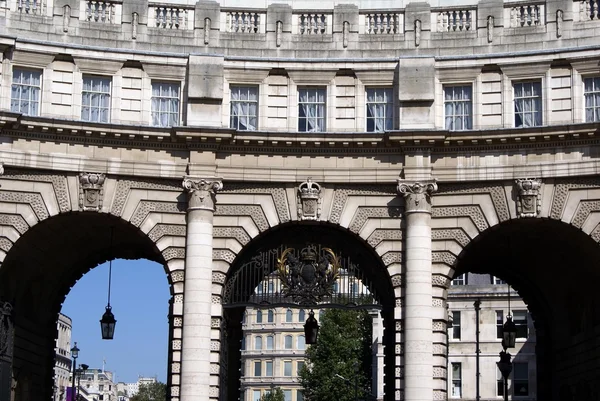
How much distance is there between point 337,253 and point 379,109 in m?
5.16

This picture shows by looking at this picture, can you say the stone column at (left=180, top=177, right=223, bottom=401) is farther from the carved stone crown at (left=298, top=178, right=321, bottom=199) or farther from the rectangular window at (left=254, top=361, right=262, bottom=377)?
the rectangular window at (left=254, top=361, right=262, bottom=377)

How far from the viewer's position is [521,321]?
3339 inches

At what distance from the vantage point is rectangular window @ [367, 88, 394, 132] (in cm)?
4359

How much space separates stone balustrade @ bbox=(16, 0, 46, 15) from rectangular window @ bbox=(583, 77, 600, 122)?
60.5 feet

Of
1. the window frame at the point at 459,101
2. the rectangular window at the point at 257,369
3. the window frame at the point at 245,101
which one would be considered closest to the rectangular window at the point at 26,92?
the window frame at the point at 245,101

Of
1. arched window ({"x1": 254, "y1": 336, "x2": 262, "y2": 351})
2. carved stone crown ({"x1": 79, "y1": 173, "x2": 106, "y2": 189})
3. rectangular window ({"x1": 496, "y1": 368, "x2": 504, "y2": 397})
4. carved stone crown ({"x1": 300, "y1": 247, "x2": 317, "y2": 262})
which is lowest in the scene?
rectangular window ({"x1": 496, "y1": 368, "x2": 504, "y2": 397})

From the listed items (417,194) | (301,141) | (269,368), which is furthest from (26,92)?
(269,368)

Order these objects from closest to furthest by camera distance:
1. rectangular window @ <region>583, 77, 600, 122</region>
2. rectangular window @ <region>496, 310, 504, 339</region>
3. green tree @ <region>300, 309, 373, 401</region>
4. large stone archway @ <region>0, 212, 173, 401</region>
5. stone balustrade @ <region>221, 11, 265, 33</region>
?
1. rectangular window @ <region>583, 77, 600, 122</region>
2. large stone archway @ <region>0, 212, 173, 401</region>
3. stone balustrade @ <region>221, 11, 265, 33</region>
4. rectangular window @ <region>496, 310, 504, 339</region>
5. green tree @ <region>300, 309, 373, 401</region>

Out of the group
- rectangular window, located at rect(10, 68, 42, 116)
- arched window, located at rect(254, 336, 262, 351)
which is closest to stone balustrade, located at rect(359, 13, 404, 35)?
rectangular window, located at rect(10, 68, 42, 116)

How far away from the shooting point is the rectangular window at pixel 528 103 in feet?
141

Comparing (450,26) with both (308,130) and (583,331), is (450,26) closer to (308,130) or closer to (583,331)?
(308,130)

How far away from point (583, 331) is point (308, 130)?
12.8m

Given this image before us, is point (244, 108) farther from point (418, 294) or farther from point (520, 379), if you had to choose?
point (520, 379)

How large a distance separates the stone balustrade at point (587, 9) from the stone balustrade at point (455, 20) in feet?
11.4
